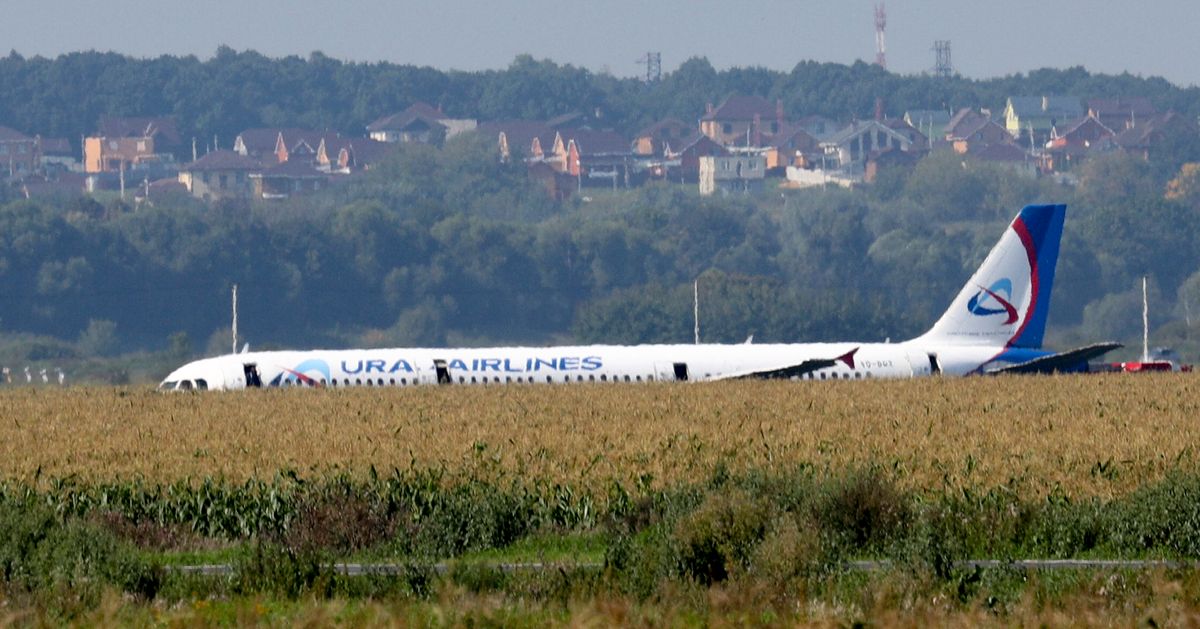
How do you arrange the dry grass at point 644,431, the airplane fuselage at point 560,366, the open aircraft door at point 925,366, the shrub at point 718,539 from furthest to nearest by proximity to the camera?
1. the open aircraft door at point 925,366
2. the airplane fuselage at point 560,366
3. the dry grass at point 644,431
4. the shrub at point 718,539

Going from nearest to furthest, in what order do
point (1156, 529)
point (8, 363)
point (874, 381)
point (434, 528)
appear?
point (1156, 529) → point (434, 528) → point (874, 381) → point (8, 363)

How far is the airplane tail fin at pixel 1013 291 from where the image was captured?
8325cm

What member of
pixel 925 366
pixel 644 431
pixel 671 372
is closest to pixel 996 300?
pixel 925 366

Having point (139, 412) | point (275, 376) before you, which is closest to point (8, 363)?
point (275, 376)

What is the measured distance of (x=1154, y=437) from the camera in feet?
180

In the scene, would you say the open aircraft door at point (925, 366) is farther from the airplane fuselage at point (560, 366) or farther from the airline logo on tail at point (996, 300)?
the airline logo on tail at point (996, 300)

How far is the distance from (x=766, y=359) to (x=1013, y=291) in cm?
984

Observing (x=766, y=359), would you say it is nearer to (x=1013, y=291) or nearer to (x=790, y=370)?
(x=790, y=370)

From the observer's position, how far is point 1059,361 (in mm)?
80375

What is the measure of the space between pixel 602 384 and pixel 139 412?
57.0 ft

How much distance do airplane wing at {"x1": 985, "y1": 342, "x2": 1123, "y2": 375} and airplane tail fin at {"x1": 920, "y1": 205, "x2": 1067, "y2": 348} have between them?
5.25ft

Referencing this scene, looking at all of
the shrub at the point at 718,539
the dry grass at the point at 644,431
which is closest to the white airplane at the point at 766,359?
the dry grass at the point at 644,431

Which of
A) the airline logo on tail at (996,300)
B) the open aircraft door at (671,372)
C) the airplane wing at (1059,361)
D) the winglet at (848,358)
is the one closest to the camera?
the airplane wing at (1059,361)

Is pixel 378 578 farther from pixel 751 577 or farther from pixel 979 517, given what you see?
pixel 979 517
